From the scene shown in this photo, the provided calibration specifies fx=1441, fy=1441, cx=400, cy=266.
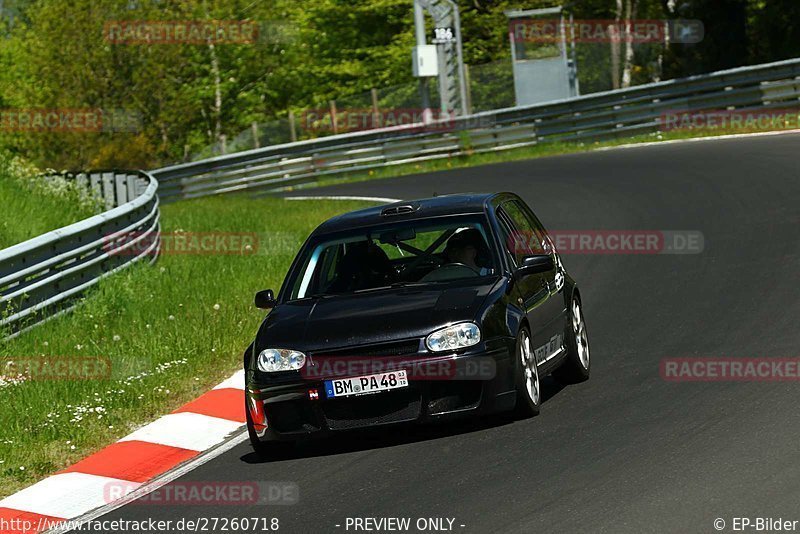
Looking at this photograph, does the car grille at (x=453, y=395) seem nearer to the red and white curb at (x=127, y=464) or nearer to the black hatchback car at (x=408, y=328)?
the black hatchback car at (x=408, y=328)

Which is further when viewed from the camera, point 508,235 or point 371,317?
point 508,235

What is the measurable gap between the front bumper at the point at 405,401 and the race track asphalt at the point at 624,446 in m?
0.20

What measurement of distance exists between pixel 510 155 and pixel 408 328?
25.1m

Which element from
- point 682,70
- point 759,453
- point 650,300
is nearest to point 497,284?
point 759,453

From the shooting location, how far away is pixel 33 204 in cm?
2225

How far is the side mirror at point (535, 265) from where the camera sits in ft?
31.3

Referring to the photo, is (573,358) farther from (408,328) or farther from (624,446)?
(624,446)

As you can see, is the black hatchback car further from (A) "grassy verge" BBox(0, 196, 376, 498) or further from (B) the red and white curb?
(A) "grassy verge" BBox(0, 196, 376, 498)

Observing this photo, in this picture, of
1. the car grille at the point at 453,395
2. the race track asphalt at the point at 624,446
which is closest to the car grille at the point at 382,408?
the car grille at the point at 453,395

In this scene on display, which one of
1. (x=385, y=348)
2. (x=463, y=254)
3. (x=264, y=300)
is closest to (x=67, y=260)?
(x=264, y=300)

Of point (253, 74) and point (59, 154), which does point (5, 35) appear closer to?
point (253, 74)

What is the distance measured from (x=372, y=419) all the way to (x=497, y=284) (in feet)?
4.45

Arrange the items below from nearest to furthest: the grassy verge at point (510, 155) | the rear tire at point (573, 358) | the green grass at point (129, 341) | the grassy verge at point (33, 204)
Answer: the rear tire at point (573, 358)
the green grass at point (129, 341)
the grassy verge at point (33, 204)
the grassy verge at point (510, 155)

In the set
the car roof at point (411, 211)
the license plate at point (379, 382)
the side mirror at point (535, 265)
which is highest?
the car roof at point (411, 211)
